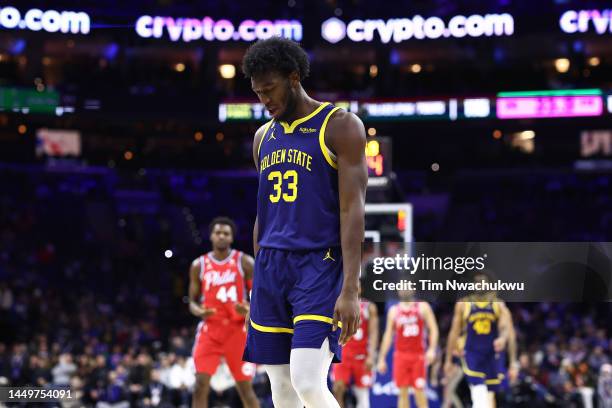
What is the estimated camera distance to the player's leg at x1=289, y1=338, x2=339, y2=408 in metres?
4.60

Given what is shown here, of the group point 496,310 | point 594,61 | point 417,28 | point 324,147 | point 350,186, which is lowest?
point 496,310

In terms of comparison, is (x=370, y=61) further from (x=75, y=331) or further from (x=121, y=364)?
(x=121, y=364)

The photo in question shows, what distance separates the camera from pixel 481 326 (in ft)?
37.0

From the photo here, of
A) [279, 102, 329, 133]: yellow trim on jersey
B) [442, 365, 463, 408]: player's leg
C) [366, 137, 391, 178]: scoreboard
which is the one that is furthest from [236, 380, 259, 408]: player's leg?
→ [442, 365, 463, 408]: player's leg

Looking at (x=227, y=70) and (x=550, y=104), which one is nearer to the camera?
(x=550, y=104)

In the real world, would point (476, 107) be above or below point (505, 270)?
above

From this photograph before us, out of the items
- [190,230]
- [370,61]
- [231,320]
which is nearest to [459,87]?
[370,61]

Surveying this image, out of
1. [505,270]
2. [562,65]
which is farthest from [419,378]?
[562,65]

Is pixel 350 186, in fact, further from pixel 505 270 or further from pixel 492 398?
pixel 492 398

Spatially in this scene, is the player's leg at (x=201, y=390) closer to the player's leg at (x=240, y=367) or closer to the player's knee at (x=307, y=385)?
the player's leg at (x=240, y=367)

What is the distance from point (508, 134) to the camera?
109 feet

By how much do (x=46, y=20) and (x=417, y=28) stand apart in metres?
11.5

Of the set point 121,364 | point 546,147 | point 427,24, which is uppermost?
point 427,24

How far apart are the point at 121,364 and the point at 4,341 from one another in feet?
22.0
